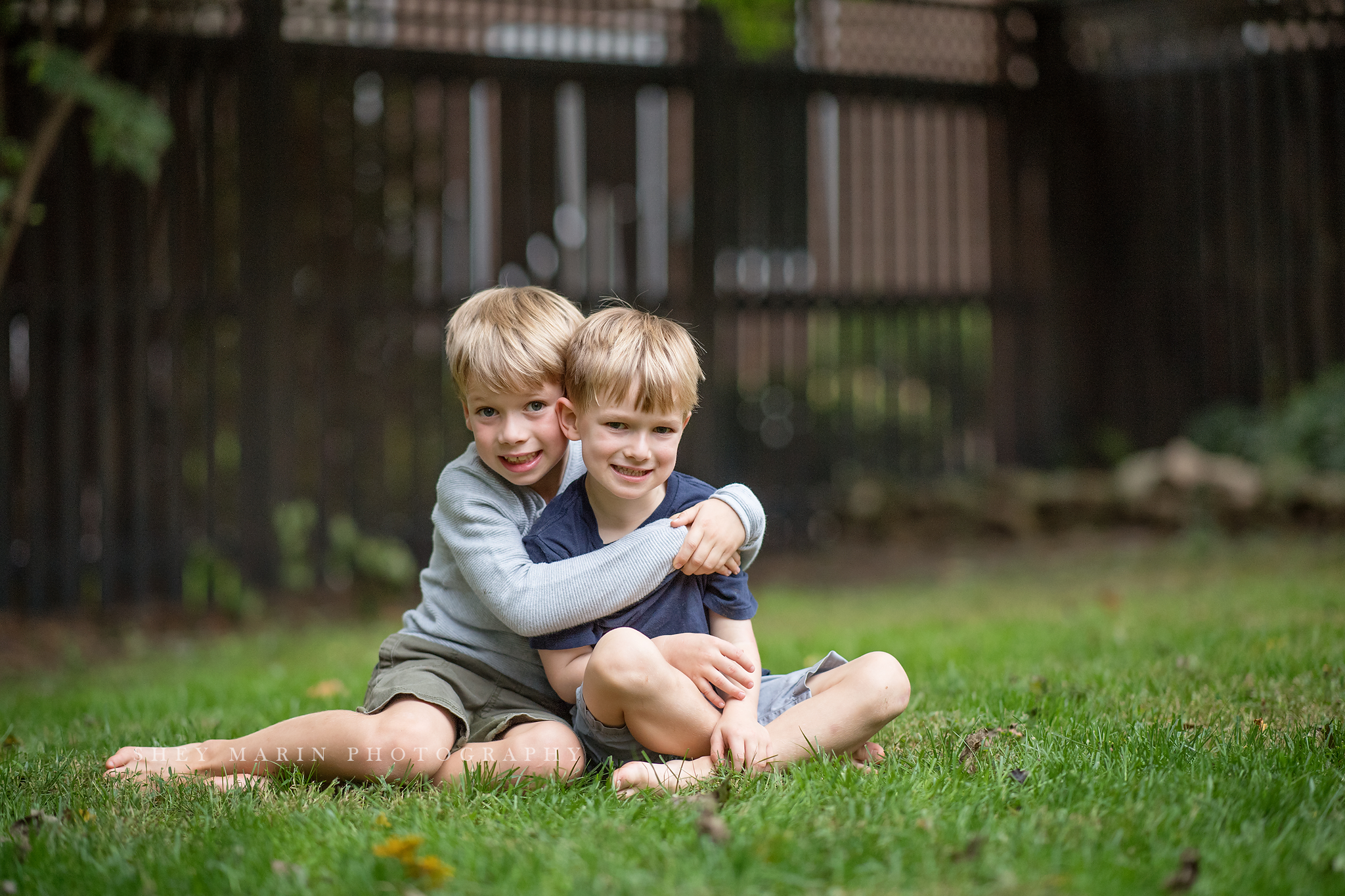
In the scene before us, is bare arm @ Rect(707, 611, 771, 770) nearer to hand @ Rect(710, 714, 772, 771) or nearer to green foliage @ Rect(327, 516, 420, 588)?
hand @ Rect(710, 714, 772, 771)

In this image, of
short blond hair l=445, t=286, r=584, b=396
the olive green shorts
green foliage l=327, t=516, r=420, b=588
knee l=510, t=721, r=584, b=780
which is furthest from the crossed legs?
green foliage l=327, t=516, r=420, b=588

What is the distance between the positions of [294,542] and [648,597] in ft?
14.4

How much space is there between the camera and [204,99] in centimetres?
615

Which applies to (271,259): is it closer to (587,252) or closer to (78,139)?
(78,139)

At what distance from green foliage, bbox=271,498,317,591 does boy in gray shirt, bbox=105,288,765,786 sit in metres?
3.82

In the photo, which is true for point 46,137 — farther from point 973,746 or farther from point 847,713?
point 973,746

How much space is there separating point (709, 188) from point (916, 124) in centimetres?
167

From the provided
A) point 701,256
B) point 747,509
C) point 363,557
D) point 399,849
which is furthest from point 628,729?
point 701,256

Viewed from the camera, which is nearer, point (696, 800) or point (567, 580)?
point (696, 800)

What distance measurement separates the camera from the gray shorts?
245 centimetres

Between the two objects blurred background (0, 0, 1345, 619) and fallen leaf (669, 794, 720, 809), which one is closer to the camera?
fallen leaf (669, 794, 720, 809)

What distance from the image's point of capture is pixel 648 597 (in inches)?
98.1

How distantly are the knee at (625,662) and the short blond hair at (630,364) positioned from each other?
1.52ft

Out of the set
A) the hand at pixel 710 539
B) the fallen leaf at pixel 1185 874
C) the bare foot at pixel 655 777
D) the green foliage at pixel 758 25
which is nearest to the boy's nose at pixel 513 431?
the hand at pixel 710 539
